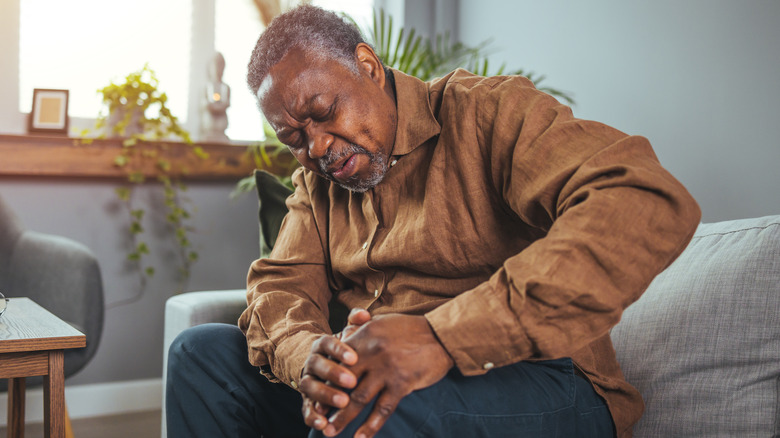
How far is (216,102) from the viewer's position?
2.66 metres

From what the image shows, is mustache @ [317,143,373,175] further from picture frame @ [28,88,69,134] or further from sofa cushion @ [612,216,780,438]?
picture frame @ [28,88,69,134]

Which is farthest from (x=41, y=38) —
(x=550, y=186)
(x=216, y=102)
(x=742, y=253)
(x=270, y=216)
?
(x=742, y=253)

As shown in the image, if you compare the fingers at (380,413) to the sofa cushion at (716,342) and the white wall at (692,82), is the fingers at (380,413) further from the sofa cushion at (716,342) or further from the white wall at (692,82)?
the white wall at (692,82)

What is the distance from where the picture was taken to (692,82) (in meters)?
1.67

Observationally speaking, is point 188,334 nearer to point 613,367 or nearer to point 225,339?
point 225,339

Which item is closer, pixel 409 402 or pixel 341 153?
pixel 409 402

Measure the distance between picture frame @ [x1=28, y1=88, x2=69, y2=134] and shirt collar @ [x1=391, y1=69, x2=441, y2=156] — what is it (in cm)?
170

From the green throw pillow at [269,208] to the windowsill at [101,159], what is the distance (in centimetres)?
85

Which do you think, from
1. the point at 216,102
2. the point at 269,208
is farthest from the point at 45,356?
the point at 216,102

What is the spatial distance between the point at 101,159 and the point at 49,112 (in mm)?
269

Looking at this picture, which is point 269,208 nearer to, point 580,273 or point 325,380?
point 325,380

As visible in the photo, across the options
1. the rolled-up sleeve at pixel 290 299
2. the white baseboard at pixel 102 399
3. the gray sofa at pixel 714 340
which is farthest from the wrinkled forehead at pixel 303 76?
the white baseboard at pixel 102 399

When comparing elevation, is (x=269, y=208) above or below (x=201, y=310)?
above

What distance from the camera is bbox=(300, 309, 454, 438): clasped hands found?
0.81 m
